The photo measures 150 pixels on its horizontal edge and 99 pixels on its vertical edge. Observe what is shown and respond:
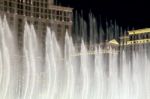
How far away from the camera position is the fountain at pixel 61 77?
81.6ft

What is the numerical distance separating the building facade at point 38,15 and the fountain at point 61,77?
1059 cm

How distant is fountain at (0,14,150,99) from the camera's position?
81.6 feet

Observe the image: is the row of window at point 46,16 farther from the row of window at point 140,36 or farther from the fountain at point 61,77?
the row of window at point 140,36

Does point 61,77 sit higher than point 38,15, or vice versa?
point 38,15

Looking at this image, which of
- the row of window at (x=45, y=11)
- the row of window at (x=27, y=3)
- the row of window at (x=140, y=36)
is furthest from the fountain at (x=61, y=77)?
the row of window at (x=140, y=36)

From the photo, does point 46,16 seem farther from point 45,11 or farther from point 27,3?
point 27,3

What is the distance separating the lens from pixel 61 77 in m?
26.9

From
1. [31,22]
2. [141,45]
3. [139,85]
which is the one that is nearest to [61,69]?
[139,85]

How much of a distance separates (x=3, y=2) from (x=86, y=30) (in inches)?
385

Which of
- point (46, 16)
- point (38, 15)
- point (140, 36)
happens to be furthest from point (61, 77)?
point (140, 36)

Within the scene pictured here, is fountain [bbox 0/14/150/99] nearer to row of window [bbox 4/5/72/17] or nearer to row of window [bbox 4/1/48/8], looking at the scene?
row of window [bbox 4/1/48/8]

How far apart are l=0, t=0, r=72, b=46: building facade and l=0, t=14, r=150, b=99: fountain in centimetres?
1059

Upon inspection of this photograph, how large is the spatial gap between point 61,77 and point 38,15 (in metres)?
19.8

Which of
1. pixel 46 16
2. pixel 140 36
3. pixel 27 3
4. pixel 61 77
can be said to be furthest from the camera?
pixel 140 36
